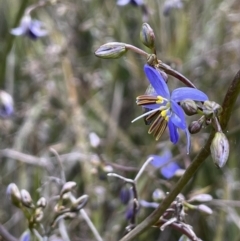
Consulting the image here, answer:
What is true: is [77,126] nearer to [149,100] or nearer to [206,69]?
[206,69]

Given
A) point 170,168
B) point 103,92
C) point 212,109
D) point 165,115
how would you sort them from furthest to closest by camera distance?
point 103,92, point 170,168, point 165,115, point 212,109

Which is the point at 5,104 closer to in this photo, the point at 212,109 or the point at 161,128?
the point at 161,128

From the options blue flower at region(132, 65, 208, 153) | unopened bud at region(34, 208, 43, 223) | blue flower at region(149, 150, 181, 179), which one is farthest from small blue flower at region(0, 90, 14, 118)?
blue flower at region(132, 65, 208, 153)

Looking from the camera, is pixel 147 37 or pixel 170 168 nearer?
Answer: pixel 147 37

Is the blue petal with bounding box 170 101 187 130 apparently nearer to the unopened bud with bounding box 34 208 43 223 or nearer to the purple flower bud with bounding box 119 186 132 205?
the unopened bud with bounding box 34 208 43 223

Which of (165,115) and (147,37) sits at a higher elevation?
(147,37)

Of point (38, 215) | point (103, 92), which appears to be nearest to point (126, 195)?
point (38, 215)

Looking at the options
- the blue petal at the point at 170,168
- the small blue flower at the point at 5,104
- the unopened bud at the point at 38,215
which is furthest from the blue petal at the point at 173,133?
the small blue flower at the point at 5,104

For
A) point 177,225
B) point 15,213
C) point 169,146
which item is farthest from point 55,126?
point 177,225
